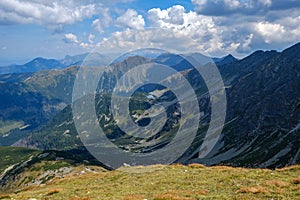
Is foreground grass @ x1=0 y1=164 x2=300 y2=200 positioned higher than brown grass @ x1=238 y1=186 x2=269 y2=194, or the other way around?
brown grass @ x1=238 y1=186 x2=269 y2=194

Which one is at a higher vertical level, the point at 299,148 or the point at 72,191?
the point at 72,191

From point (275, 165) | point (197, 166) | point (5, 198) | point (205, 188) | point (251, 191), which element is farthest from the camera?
point (275, 165)

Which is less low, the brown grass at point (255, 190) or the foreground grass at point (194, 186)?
the brown grass at point (255, 190)

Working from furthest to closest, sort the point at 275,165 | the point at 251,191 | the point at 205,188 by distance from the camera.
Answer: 1. the point at 275,165
2. the point at 205,188
3. the point at 251,191

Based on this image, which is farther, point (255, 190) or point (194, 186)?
point (194, 186)

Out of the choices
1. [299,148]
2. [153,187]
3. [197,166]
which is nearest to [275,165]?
[299,148]

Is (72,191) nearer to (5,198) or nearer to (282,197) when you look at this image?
(5,198)

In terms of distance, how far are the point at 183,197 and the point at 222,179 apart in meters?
8.24

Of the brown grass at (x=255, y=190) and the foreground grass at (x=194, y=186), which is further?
the foreground grass at (x=194, y=186)

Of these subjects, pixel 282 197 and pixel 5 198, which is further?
pixel 5 198

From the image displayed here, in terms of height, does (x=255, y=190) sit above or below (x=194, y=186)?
above

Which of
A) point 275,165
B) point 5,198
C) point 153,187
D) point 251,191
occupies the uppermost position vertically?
point 251,191

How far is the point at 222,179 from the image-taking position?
98.7 ft

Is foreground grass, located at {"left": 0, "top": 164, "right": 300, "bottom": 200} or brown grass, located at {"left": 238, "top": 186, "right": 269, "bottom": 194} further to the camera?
foreground grass, located at {"left": 0, "top": 164, "right": 300, "bottom": 200}
